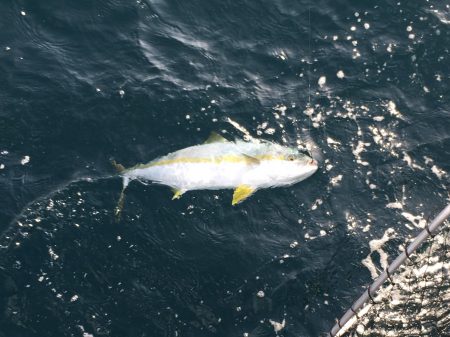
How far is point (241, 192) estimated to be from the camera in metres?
8.42

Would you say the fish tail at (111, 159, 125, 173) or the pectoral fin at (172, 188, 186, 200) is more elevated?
the fish tail at (111, 159, 125, 173)

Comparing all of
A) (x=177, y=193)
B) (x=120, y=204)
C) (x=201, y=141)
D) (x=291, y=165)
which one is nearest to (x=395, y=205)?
(x=291, y=165)

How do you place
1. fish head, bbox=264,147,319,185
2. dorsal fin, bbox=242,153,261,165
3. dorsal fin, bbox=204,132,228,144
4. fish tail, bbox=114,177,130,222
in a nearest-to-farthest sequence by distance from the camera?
dorsal fin, bbox=242,153,261,165
fish head, bbox=264,147,319,185
dorsal fin, bbox=204,132,228,144
fish tail, bbox=114,177,130,222

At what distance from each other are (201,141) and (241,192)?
170 cm

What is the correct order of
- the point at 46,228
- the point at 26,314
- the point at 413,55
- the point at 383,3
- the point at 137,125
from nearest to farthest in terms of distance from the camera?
the point at 26,314 → the point at 46,228 → the point at 137,125 → the point at 413,55 → the point at 383,3

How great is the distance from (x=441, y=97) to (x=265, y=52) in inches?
161

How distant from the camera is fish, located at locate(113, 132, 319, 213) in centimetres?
834

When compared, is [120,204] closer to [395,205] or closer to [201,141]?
[201,141]

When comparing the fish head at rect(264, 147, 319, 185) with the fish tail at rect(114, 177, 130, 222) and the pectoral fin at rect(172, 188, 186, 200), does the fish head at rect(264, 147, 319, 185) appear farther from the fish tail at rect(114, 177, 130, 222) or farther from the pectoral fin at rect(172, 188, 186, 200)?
the fish tail at rect(114, 177, 130, 222)

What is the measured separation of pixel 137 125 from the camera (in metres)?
9.61

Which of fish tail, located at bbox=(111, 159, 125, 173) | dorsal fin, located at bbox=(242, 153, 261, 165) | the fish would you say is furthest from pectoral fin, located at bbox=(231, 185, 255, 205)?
fish tail, located at bbox=(111, 159, 125, 173)

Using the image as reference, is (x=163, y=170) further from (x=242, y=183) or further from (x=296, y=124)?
(x=296, y=124)

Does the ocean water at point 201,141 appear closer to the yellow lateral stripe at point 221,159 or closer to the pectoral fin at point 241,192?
the pectoral fin at point 241,192

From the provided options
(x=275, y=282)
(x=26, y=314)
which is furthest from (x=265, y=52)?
(x=26, y=314)
